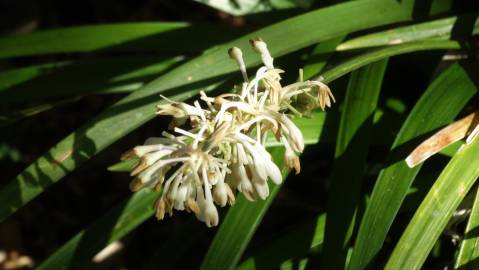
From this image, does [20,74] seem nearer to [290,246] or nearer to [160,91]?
[160,91]

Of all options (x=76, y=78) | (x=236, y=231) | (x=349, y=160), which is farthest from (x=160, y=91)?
(x=76, y=78)

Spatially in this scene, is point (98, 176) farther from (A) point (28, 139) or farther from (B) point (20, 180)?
(B) point (20, 180)

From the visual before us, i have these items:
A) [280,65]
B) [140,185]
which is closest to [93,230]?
[280,65]

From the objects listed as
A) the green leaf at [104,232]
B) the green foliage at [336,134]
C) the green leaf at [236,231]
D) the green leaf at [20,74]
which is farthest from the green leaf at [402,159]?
the green leaf at [20,74]

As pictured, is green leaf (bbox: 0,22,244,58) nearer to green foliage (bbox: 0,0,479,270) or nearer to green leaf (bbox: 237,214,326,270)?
green foliage (bbox: 0,0,479,270)

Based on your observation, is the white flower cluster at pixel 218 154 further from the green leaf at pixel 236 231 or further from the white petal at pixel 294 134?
the green leaf at pixel 236 231
